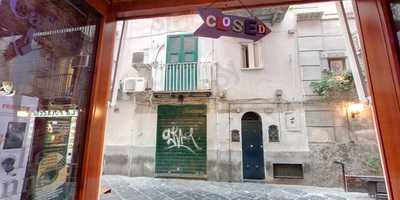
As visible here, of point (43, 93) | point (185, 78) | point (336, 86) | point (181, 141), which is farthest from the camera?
point (185, 78)

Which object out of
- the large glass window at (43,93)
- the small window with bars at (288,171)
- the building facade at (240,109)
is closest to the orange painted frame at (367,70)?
the large glass window at (43,93)

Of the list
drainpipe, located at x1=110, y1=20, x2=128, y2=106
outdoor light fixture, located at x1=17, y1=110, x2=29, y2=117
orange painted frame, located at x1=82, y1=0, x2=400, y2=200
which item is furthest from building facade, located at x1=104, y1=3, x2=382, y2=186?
outdoor light fixture, located at x1=17, y1=110, x2=29, y2=117

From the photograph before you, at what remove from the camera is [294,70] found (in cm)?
684

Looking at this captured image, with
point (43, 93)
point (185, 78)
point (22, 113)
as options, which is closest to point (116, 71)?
point (43, 93)

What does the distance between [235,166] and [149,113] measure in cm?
317

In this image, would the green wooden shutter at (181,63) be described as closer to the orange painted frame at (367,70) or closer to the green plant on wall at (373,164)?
the green plant on wall at (373,164)

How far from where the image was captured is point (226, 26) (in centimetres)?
159

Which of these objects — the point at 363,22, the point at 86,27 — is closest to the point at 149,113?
the point at 86,27

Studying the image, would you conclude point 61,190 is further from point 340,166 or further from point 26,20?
point 340,166

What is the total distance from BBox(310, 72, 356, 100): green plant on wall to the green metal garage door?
3.41m

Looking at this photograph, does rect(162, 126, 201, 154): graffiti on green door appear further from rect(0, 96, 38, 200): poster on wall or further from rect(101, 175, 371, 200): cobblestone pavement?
rect(0, 96, 38, 200): poster on wall

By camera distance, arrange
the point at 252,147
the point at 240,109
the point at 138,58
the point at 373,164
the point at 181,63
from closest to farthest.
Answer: the point at 373,164
the point at 252,147
the point at 240,109
the point at 181,63
the point at 138,58

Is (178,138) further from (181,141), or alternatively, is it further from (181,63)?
(181,63)

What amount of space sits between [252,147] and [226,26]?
223 inches
